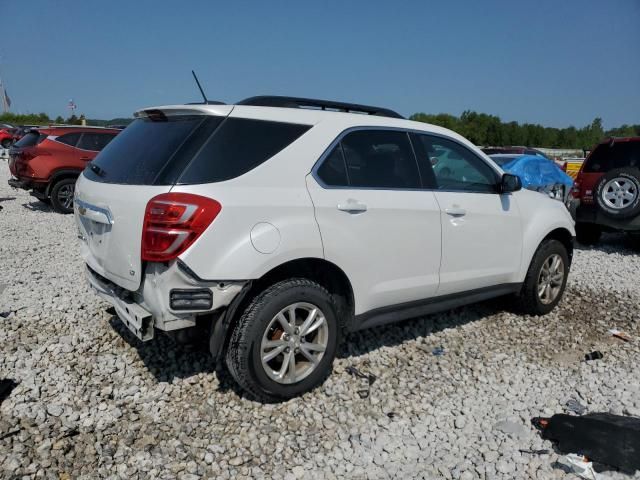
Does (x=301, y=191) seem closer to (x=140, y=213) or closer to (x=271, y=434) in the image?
(x=140, y=213)

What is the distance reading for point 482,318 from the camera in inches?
190

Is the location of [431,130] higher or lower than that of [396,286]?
higher

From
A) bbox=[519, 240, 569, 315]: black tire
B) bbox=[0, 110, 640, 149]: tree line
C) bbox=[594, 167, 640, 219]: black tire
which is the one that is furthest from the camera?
bbox=[0, 110, 640, 149]: tree line

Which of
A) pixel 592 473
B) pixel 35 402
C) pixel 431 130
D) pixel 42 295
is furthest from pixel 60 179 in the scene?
pixel 592 473

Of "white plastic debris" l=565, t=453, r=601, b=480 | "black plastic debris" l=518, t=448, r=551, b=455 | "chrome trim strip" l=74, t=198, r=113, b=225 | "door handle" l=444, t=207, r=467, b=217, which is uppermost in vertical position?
"door handle" l=444, t=207, r=467, b=217

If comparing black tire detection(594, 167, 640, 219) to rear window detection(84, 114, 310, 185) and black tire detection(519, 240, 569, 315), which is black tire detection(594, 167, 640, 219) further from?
rear window detection(84, 114, 310, 185)

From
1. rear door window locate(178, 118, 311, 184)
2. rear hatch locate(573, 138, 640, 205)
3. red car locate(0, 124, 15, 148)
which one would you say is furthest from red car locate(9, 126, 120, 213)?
red car locate(0, 124, 15, 148)

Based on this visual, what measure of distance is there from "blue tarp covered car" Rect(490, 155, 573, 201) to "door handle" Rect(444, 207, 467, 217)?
6458 mm

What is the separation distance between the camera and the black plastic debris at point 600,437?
8.65 ft

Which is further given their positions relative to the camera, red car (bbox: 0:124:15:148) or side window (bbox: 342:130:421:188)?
red car (bbox: 0:124:15:148)

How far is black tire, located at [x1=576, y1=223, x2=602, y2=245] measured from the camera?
8188 mm

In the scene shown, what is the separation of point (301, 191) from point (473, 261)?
1774 mm

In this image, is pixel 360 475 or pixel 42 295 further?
pixel 42 295

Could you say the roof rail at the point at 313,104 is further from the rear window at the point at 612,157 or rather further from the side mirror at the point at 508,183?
the rear window at the point at 612,157
